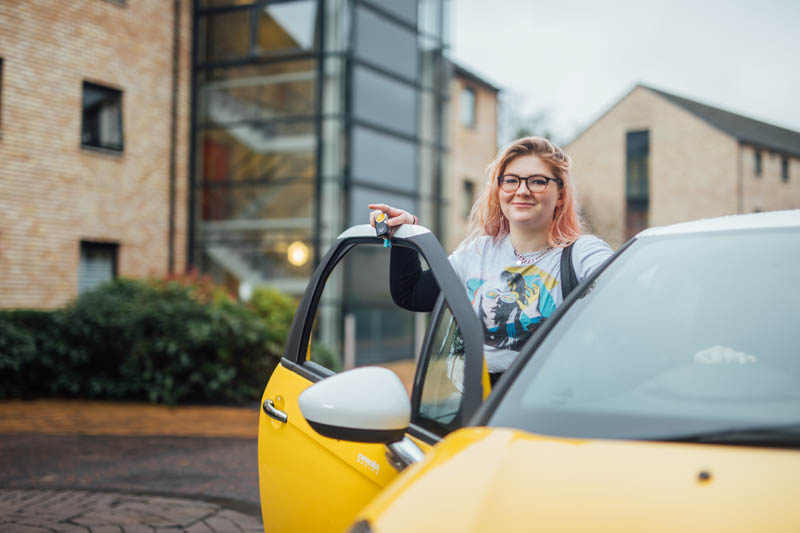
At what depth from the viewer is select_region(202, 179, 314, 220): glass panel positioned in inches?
627

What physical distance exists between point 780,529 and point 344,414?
88 cm

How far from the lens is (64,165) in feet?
44.6

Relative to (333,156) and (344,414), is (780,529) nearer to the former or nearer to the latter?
(344,414)

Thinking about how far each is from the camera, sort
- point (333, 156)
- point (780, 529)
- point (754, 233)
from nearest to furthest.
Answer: point (780, 529) < point (754, 233) < point (333, 156)

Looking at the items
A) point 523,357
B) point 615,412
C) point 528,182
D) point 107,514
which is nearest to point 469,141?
point 107,514

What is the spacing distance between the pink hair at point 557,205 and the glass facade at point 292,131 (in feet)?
42.0

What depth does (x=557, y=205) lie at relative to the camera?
8.47 feet

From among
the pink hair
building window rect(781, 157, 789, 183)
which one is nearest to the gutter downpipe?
building window rect(781, 157, 789, 183)

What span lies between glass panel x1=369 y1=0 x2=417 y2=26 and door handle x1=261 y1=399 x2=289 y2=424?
15.1 m

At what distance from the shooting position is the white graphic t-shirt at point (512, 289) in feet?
7.04

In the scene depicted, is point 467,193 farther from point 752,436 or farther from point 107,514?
point 752,436

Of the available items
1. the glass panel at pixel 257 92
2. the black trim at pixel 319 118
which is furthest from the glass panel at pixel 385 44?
the glass panel at pixel 257 92

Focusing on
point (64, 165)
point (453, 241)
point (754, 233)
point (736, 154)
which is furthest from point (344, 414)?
point (453, 241)

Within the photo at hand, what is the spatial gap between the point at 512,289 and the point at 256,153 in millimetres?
14844
